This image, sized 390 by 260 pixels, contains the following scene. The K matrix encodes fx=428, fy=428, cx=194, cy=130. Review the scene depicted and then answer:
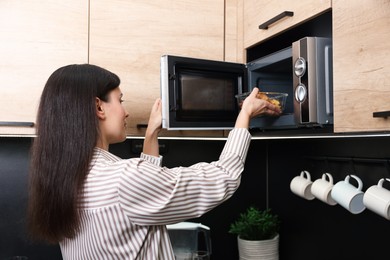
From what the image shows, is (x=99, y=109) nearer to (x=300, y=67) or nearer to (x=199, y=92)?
(x=199, y=92)

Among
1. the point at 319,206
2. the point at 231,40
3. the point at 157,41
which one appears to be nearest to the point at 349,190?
the point at 319,206

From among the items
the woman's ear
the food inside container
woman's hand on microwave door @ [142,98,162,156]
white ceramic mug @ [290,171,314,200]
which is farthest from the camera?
white ceramic mug @ [290,171,314,200]

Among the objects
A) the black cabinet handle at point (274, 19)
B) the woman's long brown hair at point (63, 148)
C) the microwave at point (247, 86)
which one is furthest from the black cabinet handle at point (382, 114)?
the woman's long brown hair at point (63, 148)

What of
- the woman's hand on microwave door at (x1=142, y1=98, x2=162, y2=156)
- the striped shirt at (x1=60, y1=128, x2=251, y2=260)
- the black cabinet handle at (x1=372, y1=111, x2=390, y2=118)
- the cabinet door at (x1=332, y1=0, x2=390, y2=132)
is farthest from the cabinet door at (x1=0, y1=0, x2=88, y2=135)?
the black cabinet handle at (x1=372, y1=111, x2=390, y2=118)

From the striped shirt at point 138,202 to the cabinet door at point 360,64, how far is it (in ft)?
0.95

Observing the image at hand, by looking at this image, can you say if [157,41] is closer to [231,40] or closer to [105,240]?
[231,40]

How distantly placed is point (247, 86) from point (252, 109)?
0.79 feet

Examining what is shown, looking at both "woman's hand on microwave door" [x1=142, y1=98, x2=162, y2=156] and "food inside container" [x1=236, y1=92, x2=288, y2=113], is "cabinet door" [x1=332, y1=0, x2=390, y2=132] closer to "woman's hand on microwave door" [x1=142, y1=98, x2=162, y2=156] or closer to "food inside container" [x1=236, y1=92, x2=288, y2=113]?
"food inside container" [x1=236, y1=92, x2=288, y2=113]

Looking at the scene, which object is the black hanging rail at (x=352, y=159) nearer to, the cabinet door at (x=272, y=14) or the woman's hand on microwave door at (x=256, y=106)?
the woman's hand on microwave door at (x=256, y=106)

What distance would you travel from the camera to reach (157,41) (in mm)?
1371

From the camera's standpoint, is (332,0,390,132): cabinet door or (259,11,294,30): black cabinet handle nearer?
(332,0,390,132): cabinet door

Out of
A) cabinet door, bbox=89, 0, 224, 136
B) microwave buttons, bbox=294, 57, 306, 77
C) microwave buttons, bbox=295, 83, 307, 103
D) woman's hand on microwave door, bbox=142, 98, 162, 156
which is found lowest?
woman's hand on microwave door, bbox=142, 98, 162, 156

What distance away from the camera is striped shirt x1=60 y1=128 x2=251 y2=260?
2.84ft

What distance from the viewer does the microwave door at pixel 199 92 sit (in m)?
1.15
